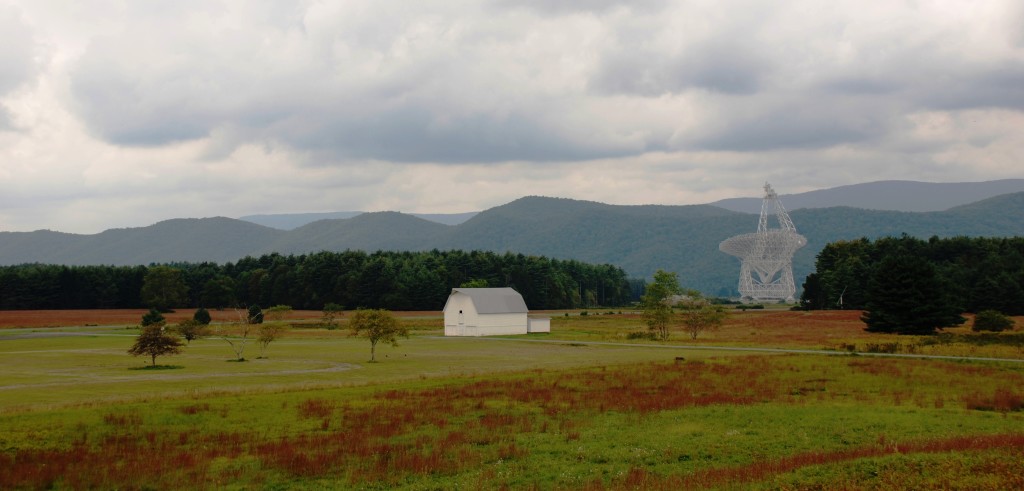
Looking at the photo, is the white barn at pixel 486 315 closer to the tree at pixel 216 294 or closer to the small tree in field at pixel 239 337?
the small tree in field at pixel 239 337

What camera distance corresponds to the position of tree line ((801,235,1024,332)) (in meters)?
78.8

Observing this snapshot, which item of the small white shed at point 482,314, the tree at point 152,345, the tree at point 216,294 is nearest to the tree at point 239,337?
the tree at point 152,345

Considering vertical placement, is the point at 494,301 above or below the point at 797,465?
above

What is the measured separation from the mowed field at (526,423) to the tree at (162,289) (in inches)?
4648

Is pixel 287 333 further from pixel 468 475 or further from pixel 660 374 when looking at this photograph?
pixel 468 475

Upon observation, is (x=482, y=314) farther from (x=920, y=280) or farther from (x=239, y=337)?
(x=920, y=280)

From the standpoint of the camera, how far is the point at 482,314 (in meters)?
93.4

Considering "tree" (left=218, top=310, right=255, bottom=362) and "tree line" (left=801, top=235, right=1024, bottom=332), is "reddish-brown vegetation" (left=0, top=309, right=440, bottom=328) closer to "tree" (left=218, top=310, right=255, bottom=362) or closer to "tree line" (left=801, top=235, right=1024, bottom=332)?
"tree" (left=218, top=310, right=255, bottom=362)

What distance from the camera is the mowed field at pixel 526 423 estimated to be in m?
18.7

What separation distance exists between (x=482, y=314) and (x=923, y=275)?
47.7m

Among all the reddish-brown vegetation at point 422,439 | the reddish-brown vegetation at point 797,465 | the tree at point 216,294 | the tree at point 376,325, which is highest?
the tree at point 216,294

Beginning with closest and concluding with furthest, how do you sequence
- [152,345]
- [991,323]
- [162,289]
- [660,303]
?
[152,345] → [991,323] → [660,303] → [162,289]

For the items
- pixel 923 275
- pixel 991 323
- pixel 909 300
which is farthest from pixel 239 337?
pixel 991 323

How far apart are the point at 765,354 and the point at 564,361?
14.5m
